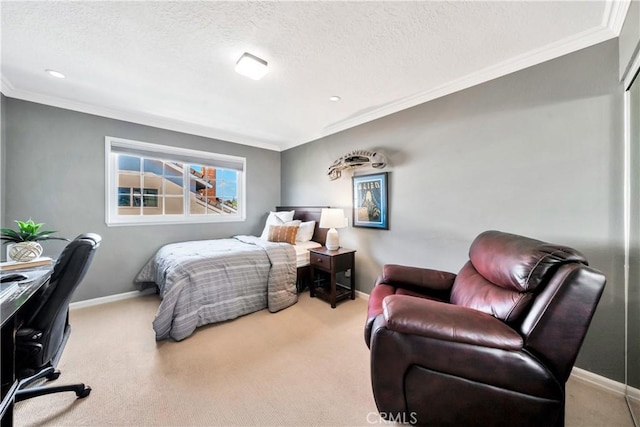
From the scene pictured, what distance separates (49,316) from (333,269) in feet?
7.27

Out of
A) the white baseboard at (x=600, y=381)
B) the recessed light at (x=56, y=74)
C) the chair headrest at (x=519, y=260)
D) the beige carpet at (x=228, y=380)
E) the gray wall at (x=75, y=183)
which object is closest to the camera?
the chair headrest at (x=519, y=260)

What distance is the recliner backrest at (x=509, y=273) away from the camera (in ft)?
3.53

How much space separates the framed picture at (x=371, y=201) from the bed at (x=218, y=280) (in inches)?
35.9

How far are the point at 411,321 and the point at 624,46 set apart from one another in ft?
7.07

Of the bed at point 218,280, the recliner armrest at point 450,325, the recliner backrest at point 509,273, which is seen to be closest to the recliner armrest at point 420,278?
the recliner backrest at point 509,273

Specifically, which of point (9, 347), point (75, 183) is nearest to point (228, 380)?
point (9, 347)

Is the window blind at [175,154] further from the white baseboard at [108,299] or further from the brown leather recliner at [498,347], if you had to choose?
the brown leather recliner at [498,347]

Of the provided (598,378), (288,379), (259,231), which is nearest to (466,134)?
(598,378)

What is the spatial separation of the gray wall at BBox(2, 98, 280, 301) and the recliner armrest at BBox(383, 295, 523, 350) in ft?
11.3

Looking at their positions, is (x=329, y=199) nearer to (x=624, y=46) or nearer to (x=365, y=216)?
(x=365, y=216)

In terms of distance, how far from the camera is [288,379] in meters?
1.64

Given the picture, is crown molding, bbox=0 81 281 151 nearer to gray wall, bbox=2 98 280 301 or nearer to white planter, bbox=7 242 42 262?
gray wall, bbox=2 98 280 301

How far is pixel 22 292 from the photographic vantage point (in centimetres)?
117

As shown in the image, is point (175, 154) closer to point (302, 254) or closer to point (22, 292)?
point (302, 254)
